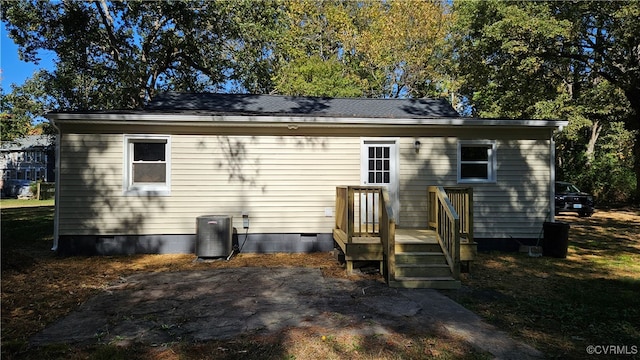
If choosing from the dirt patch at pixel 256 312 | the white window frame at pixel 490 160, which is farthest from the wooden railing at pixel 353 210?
the white window frame at pixel 490 160

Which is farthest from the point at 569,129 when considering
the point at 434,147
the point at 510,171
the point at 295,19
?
the point at 295,19

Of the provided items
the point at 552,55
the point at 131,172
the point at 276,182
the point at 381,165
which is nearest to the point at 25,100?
the point at 131,172

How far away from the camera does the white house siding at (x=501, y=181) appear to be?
795 cm

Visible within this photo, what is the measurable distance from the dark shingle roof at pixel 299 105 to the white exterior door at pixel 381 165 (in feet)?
6.67

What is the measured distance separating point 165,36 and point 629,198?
2555 cm

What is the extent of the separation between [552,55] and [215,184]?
15.6 m

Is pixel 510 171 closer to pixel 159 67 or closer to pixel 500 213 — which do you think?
pixel 500 213

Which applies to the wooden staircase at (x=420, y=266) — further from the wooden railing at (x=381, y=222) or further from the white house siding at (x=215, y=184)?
the white house siding at (x=215, y=184)

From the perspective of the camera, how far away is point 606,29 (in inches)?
597

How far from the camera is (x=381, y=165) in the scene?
26.3 ft

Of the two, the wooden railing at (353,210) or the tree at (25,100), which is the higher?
the tree at (25,100)

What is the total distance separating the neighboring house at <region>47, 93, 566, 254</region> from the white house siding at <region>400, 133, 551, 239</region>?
0.02 m

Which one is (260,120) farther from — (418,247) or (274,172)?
(418,247)

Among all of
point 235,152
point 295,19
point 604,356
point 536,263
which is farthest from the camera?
point 295,19
